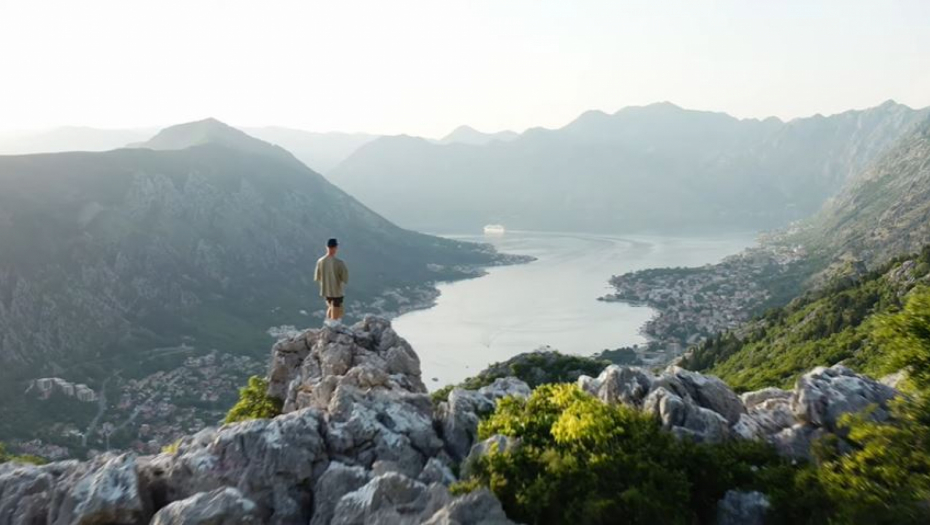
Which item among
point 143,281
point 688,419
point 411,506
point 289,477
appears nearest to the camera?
point 411,506

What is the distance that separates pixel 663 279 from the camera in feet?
584

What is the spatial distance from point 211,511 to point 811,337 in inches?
2608

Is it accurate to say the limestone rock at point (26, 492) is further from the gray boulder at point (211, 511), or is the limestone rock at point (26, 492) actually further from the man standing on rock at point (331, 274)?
the man standing on rock at point (331, 274)

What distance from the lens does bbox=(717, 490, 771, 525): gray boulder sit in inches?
390

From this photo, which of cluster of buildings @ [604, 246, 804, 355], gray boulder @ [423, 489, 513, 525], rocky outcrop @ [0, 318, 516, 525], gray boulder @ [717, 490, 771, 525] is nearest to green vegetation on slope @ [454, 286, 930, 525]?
gray boulder @ [717, 490, 771, 525]

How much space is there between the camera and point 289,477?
492 inches

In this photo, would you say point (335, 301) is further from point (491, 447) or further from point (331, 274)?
point (491, 447)

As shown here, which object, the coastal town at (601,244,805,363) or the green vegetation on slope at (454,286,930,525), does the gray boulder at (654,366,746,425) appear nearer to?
the green vegetation on slope at (454,286,930,525)

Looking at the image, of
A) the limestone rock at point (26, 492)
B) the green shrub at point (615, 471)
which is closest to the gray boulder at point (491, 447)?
the green shrub at point (615, 471)

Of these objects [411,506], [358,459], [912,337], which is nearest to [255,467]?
[358,459]

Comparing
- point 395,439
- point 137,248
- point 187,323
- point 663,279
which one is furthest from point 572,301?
point 395,439

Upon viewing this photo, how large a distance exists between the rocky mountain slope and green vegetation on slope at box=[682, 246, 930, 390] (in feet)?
90.6

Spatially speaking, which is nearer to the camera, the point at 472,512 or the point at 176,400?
the point at 472,512

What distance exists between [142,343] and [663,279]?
456ft
